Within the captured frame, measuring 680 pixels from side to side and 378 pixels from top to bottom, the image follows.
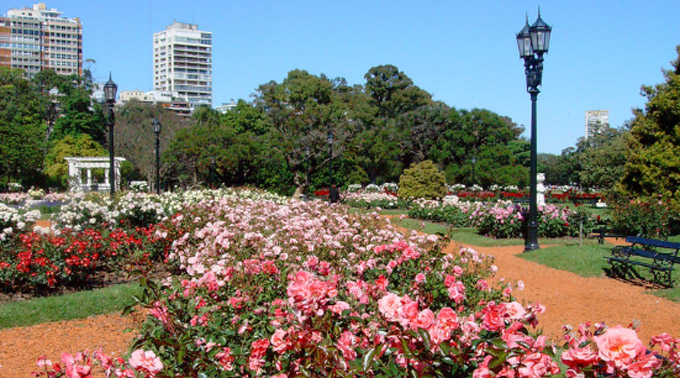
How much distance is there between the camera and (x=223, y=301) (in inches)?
152

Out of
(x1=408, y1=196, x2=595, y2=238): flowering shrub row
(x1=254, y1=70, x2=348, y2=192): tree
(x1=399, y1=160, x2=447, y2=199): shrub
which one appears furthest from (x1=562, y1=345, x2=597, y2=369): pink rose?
(x1=254, y1=70, x2=348, y2=192): tree

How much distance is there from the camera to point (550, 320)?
630 cm

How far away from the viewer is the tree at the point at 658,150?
49.1ft

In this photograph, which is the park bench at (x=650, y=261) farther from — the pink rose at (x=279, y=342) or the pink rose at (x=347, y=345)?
the pink rose at (x=279, y=342)

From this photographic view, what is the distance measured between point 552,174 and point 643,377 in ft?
262

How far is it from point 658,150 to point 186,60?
488 ft

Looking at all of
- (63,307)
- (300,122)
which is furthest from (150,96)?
(63,307)

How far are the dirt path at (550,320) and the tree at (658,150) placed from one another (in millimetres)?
7895

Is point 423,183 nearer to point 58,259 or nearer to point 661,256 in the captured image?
point 661,256

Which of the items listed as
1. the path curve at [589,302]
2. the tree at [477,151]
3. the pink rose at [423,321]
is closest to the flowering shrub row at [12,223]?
the path curve at [589,302]

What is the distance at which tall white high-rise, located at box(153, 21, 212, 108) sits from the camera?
150 m

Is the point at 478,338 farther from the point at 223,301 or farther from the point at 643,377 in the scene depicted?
the point at 223,301

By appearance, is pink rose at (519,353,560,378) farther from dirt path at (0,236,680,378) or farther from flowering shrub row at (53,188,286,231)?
flowering shrub row at (53,188,286,231)

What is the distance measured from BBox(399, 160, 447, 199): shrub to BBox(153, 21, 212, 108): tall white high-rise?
421 ft
